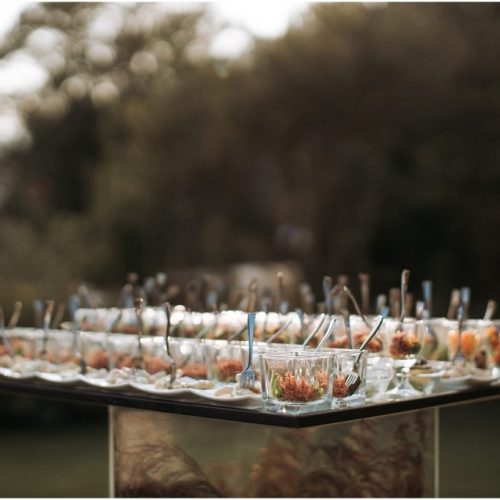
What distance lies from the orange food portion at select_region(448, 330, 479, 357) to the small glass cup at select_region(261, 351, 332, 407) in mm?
834

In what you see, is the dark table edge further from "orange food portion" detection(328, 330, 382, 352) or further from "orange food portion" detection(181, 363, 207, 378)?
"orange food portion" detection(328, 330, 382, 352)

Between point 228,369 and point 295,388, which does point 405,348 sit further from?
point 295,388

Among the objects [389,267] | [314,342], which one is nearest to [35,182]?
[389,267]

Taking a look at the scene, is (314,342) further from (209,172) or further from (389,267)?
(209,172)

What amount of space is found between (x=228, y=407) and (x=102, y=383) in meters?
0.57

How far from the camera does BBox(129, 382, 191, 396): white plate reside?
2648mm

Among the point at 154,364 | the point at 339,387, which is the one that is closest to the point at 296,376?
the point at 339,387

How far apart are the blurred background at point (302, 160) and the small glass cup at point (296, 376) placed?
614cm

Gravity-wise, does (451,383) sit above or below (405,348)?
below

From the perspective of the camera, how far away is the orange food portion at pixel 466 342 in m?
3.07

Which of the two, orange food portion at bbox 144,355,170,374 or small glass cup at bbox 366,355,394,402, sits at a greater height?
orange food portion at bbox 144,355,170,374

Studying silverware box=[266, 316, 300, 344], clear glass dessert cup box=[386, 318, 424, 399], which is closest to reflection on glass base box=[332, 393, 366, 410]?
clear glass dessert cup box=[386, 318, 424, 399]

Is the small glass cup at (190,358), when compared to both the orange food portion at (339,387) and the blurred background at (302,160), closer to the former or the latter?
the orange food portion at (339,387)

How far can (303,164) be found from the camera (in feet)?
33.0
